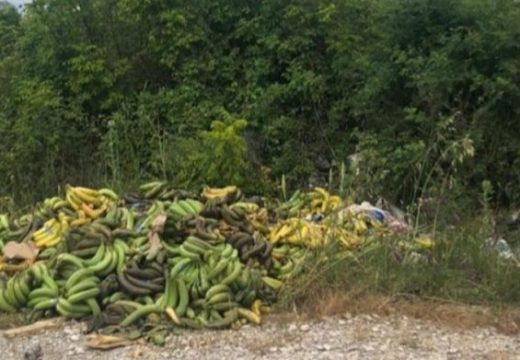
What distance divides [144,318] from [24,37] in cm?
663

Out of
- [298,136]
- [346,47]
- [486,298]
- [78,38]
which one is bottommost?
[486,298]

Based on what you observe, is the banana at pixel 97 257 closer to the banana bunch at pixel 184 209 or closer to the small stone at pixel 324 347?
the banana bunch at pixel 184 209

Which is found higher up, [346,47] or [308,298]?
[346,47]

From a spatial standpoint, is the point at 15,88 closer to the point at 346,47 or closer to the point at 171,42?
the point at 171,42

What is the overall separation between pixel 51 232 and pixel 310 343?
8.04 ft

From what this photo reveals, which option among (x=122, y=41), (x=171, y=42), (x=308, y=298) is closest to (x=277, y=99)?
(x=171, y=42)

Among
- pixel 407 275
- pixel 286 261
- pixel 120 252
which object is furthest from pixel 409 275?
pixel 120 252

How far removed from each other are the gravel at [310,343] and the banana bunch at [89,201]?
1411mm

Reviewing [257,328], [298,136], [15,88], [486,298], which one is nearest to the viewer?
[257,328]

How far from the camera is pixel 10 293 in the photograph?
5.93m

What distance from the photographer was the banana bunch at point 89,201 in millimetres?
6805

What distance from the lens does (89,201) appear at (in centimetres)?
699

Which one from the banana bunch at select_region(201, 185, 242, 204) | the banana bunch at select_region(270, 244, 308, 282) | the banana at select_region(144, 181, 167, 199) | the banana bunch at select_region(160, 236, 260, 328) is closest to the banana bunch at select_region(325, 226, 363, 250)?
the banana bunch at select_region(270, 244, 308, 282)

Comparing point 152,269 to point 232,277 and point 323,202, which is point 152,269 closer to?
point 232,277
